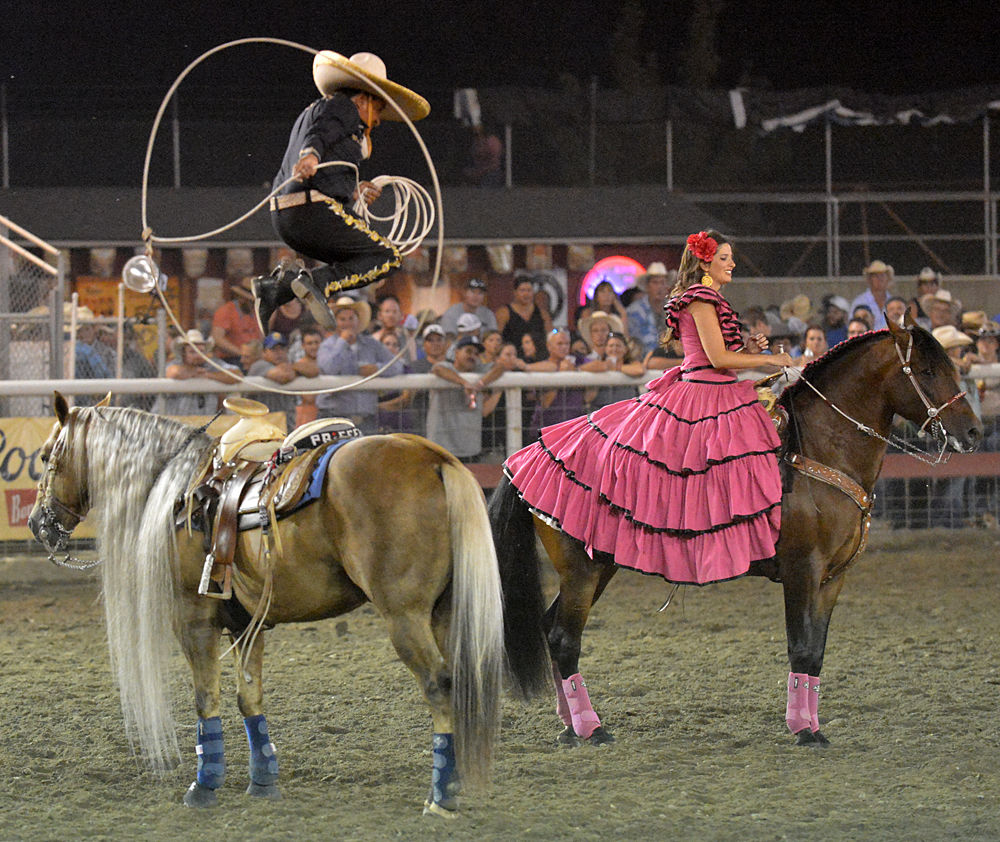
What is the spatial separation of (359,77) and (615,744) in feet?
9.96

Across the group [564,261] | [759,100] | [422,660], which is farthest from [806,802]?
[759,100]

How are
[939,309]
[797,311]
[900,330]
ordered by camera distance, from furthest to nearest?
[797,311] → [939,309] → [900,330]

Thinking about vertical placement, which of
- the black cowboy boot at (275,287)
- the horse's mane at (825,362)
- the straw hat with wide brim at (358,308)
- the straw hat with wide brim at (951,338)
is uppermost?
the straw hat with wide brim at (358,308)

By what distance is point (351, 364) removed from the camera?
9742 mm

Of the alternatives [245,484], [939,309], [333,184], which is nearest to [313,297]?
[333,184]

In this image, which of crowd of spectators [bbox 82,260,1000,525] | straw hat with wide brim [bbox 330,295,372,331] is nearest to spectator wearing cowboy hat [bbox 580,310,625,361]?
crowd of spectators [bbox 82,260,1000,525]

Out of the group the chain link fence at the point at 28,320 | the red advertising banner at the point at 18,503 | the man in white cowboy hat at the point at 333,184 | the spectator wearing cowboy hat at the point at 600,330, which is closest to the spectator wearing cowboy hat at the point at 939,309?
the spectator wearing cowboy hat at the point at 600,330

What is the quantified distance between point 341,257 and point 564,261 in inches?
477

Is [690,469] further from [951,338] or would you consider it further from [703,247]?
[951,338]

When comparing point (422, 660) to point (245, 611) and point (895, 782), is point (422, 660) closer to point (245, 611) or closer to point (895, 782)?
point (245, 611)

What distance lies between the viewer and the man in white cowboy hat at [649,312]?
12.6m

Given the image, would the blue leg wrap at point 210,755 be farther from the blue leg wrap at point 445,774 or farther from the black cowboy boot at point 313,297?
the black cowboy boot at point 313,297

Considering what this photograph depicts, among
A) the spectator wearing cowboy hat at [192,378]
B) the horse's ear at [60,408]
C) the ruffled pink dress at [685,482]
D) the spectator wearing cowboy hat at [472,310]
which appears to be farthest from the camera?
the spectator wearing cowboy hat at [472,310]

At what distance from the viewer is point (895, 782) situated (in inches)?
191
